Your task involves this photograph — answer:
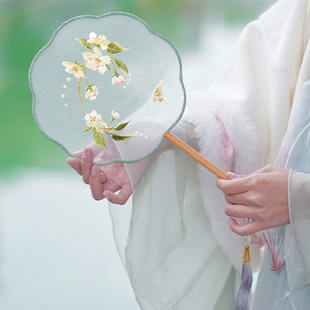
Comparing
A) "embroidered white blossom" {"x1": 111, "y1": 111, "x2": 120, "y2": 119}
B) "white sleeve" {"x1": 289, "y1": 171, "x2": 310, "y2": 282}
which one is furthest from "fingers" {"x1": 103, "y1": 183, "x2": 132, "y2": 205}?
"white sleeve" {"x1": 289, "y1": 171, "x2": 310, "y2": 282}

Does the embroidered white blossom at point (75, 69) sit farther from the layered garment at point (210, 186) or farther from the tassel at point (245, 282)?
the tassel at point (245, 282)

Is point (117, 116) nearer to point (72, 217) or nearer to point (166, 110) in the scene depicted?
point (166, 110)

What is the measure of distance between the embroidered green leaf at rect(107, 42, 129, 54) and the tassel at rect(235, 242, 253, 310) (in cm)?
35

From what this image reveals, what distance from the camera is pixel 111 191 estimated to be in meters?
0.50

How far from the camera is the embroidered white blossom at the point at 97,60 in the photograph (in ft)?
1.44

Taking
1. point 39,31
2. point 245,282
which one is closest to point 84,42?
point 245,282

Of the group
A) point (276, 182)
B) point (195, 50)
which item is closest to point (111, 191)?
point (276, 182)

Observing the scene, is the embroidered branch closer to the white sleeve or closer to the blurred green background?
the white sleeve

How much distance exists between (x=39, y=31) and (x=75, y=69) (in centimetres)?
324

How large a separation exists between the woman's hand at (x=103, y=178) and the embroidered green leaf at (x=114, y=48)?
0.13 metres

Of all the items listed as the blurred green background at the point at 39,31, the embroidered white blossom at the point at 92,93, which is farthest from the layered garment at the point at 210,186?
the blurred green background at the point at 39,31

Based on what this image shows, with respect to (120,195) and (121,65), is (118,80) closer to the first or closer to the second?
(121,65)

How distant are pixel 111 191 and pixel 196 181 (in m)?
0.15

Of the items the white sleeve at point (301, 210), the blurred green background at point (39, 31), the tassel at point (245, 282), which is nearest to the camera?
the white sleeve at point (301, 210)
